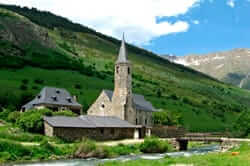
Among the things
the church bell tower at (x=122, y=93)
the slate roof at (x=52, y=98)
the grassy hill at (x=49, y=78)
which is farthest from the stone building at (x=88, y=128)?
the grassy hill at (x=49, y=78)

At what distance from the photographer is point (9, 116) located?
67.5m

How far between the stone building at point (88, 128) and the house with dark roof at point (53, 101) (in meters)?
11.5

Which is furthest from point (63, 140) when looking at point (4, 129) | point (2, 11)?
point (2, 11)

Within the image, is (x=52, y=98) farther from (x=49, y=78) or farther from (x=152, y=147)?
(x=49, y=78)

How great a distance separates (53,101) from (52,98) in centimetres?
79

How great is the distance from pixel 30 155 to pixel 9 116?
23.5m

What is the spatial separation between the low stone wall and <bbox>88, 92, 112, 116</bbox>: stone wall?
1133 centimetres

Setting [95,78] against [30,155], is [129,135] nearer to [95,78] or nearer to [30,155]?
[30,155]

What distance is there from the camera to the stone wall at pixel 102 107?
88575 mm

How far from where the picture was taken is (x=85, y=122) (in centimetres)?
6669

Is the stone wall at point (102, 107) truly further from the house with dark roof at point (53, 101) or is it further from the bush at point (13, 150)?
the bush at point (13, 150)

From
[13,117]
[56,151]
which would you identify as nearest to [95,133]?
[13,117]

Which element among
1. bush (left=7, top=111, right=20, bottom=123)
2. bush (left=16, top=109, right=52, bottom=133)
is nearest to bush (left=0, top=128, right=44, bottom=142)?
bush (left=16, top=109, right=52, bottom=133)

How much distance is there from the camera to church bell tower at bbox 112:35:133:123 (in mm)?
85938
